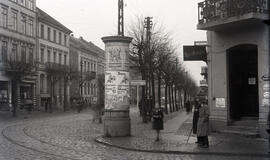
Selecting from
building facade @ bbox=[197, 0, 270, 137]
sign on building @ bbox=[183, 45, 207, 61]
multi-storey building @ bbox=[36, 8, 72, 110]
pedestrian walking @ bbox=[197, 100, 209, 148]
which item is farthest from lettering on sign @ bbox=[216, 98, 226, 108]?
multi-storey building @ bbox=[36, 8, 72, 110]

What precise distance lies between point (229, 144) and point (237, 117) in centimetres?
426

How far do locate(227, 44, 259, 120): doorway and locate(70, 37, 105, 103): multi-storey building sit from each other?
47.0 m

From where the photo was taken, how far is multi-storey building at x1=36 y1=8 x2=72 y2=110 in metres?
56.0

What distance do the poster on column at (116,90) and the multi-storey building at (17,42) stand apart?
82.4 ft

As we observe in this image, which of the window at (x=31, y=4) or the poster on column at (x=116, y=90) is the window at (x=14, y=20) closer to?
the window at (x=31, y=4)

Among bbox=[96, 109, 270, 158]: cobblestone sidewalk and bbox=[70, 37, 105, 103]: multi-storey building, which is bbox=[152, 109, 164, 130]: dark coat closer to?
bbox=[96, 109, 270, 158]: cobblestone sidewalk

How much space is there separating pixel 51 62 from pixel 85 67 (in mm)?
22150

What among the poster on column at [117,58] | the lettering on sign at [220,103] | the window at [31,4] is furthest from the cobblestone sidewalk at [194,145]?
the window at [31,4]

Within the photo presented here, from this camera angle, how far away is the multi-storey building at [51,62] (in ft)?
184

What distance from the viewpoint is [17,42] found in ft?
170

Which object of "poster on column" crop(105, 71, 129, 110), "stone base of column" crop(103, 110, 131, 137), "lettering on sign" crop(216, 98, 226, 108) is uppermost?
"poster on column" crop(105, 71, 129, 110)

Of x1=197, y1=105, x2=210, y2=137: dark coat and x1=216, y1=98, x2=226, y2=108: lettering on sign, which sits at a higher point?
x1=216, y1=98, x2=226, y2=108: lettering on sign

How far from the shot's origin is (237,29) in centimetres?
1722

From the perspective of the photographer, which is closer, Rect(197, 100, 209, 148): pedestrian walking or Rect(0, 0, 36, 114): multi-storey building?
Rect(197, 100, 209, 148): pedestrian walking
